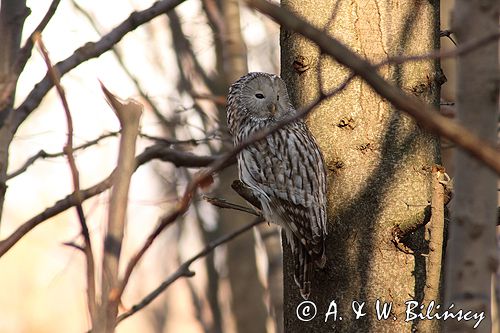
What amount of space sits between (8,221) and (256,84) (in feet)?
22.0

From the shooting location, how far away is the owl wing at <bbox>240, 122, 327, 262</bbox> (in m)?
2.92

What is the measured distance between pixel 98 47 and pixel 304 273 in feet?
3.33

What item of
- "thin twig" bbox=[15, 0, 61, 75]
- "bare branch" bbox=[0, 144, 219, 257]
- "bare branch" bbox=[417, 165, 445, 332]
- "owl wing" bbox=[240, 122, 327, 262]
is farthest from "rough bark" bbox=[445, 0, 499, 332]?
"owl wing" bbox=[240, 122, 327, 262]

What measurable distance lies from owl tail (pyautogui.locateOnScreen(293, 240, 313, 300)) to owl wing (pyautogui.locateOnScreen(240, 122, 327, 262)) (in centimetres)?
3

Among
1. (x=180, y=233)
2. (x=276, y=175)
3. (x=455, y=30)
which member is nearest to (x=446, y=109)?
(x=276, y=175)

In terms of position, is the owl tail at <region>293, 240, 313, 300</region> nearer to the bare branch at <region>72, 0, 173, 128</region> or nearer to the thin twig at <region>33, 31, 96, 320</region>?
the thin twig at <region>33, 31, 96, 320</region>

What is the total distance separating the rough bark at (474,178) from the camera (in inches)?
45.4

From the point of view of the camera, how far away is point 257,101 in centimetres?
385

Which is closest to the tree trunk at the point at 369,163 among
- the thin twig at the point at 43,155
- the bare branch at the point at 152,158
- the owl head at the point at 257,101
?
the bare branch at the point at 152,158

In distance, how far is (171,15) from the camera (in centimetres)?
720

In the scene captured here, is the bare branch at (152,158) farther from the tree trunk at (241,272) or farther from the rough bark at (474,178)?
the tree trunk at (241,272)

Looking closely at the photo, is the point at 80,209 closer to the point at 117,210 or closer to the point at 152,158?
the point at 117,210

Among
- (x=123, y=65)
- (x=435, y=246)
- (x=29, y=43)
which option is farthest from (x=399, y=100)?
(x=123, y=65)

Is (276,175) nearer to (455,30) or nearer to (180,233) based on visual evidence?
(455,30)
